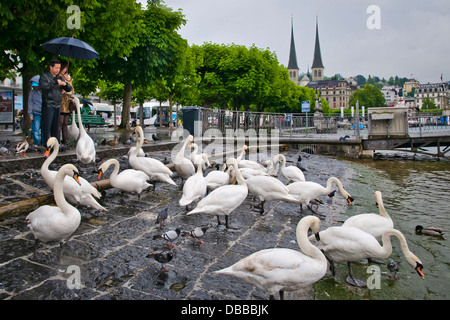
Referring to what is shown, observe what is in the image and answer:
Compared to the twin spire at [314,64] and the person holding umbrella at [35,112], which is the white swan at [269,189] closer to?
the person holding umbrella at [35,112]

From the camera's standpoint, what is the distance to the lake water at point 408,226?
3.63m

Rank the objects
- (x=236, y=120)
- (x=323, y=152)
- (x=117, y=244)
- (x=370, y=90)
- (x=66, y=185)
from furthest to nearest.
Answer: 1. (x=370, y=90)
2. (x=323, y=152)
3. (x=236, y=120)
4. (x=66, y=185)
5. (x=117, y=244)

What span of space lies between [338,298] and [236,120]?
15.6m

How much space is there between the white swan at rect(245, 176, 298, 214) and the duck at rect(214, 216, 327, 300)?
2.69 metres

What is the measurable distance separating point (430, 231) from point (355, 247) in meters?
2.69

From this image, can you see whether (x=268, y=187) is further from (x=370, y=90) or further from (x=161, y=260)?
(x=370, y=90)

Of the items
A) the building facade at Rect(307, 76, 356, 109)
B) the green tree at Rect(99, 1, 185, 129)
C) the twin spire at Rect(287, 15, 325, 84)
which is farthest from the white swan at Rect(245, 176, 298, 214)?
the building facade at Rect(307, 76, 356, 109)

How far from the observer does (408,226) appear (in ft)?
19.8

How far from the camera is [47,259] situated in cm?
389

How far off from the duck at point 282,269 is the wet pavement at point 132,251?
276mm

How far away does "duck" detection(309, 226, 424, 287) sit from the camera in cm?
377

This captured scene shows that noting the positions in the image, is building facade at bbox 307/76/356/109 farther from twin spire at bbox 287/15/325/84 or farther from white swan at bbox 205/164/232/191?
white swan at bbox 205/164/232/191
